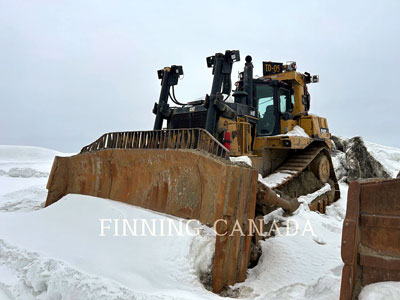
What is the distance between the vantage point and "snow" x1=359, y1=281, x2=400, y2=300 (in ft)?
6.73

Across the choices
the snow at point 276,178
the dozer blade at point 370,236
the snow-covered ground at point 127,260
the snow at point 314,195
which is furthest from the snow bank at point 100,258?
the snow at point 314,195

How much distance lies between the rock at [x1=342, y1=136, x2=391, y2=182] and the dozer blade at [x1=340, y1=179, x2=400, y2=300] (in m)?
13.2

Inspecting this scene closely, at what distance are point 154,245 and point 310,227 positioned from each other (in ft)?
9.33

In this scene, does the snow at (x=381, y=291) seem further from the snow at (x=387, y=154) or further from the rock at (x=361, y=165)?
the snow at (x=387, y=154)

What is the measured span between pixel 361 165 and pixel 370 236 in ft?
45.0

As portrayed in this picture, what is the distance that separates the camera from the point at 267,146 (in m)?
6.74

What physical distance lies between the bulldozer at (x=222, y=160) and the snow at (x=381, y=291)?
1.35m

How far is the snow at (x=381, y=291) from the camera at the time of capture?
2.05 metres

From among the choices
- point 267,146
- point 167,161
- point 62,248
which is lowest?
point 62,248

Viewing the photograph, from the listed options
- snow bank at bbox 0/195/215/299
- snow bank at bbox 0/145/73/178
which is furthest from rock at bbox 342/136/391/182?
snow bank at bbox 0/145/73/178

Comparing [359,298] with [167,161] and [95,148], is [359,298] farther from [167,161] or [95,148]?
[95,148]

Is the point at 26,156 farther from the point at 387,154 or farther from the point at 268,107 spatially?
the point at 387,154

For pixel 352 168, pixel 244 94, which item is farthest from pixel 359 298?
pixel 352 168

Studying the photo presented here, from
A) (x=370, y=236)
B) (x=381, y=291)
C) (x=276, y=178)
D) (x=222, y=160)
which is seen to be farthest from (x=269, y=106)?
(x=381, y=291)
